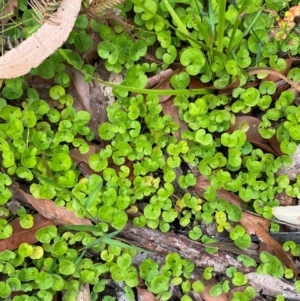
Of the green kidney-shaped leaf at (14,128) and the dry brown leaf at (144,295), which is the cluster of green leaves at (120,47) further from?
the dry brown leaf at (144,295)

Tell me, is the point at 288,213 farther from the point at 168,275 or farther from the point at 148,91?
the point at 148,91

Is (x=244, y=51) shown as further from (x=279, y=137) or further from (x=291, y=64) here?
(x=279, y=137)

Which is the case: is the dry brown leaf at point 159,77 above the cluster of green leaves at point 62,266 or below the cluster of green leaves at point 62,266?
above

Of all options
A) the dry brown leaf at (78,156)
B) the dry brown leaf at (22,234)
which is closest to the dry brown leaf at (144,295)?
the dry brown leaf at (22,234)

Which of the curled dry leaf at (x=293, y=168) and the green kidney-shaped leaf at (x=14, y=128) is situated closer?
the green kidney-shaped leaf at (x=14, y=128)

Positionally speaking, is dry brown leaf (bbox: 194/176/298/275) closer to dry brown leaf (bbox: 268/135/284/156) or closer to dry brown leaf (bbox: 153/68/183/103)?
dry brown leaf (bbox: 268/135/284/156)

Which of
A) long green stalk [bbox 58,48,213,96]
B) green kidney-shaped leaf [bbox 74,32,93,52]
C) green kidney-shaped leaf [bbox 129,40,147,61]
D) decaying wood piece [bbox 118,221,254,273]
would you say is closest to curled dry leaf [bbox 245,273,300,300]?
decaying wood piece [bbox 118,221,254,273]
